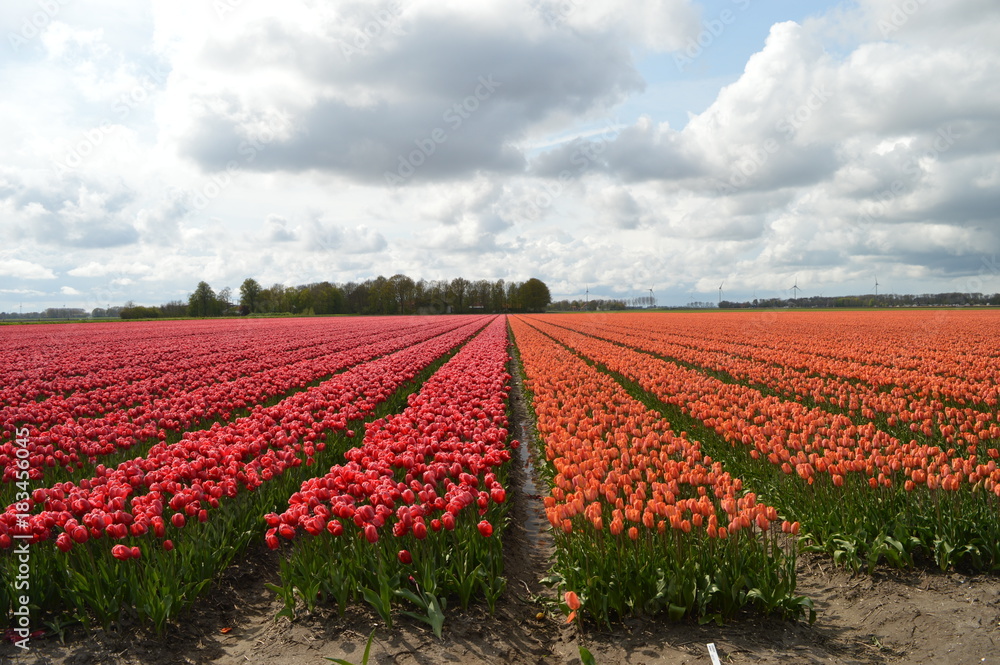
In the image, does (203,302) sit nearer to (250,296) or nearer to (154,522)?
(250,296)

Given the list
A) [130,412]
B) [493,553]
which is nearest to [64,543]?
[493,553]

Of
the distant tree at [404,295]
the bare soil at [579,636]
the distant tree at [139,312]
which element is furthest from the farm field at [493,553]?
the distant tree at [404,295]

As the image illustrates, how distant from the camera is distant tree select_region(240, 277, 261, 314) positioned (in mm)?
131750

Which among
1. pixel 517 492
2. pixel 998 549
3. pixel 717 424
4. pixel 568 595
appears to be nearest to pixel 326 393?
pixel 517 492

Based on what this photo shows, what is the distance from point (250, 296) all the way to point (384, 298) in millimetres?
32877

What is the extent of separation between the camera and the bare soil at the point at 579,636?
3742mm

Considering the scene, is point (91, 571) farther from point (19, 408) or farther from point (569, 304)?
point (569, 304)

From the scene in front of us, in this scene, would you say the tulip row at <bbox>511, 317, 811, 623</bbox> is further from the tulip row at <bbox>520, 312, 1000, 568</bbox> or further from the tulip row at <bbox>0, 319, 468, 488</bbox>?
the tulip row at <bbox>0, 319, 468, 488</bbox>

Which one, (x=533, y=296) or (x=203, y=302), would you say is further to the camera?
(x=533, y=296)

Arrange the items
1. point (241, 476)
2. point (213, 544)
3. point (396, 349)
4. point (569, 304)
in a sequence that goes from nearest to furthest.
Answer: point (213, 544) < point (241, 476) < point (396, 349) < point (569, 304)

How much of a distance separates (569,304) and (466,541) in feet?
588

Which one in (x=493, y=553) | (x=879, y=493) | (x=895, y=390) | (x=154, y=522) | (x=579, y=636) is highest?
(x=895, y=390)

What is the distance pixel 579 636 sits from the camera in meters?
4.06

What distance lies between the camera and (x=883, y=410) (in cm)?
895
